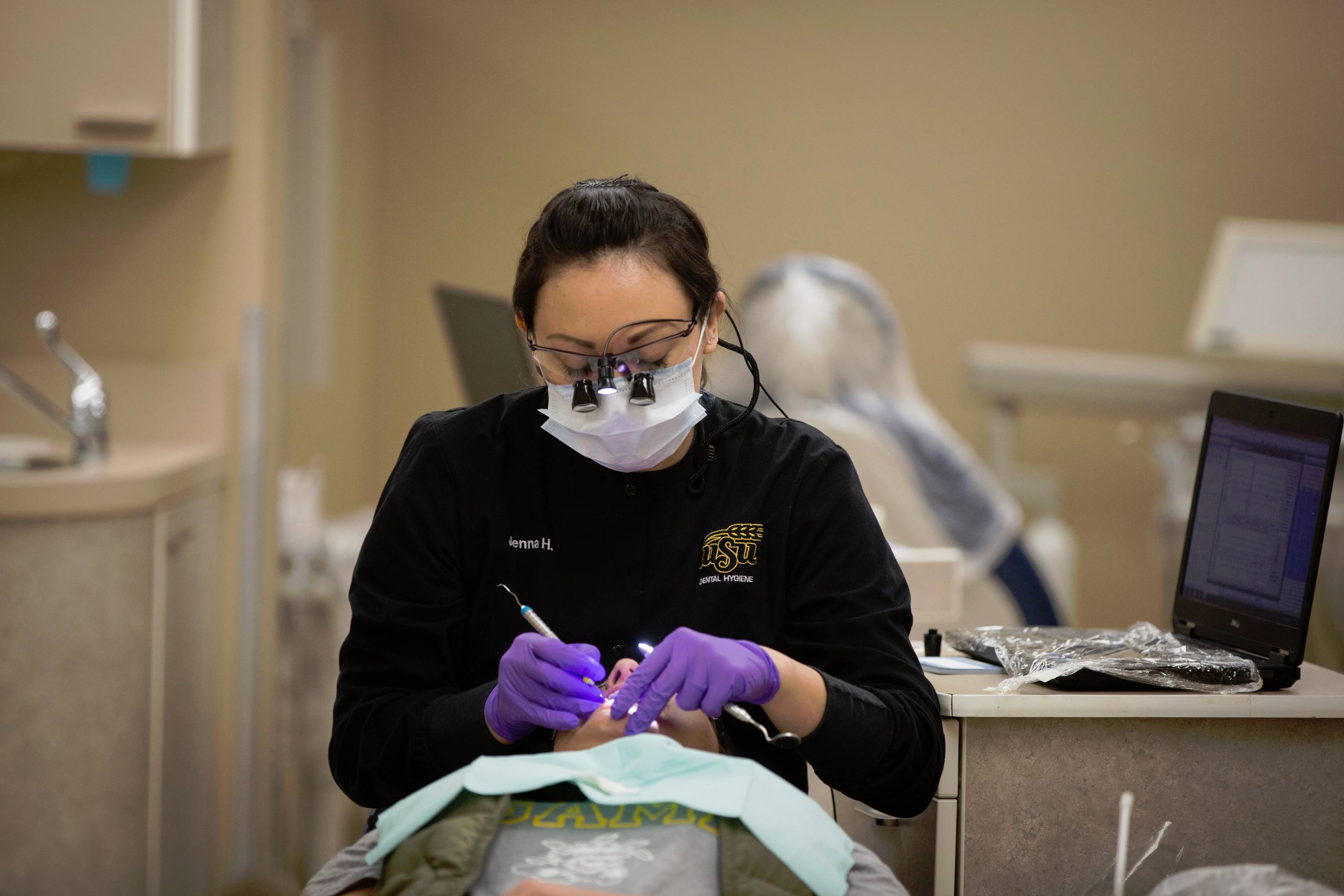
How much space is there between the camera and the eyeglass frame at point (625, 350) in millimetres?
1232

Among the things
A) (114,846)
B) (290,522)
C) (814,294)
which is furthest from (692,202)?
(114,846)

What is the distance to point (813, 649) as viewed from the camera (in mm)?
1287

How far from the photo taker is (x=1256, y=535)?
4.36 ft

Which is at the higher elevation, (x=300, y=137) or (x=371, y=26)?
(x=371, y=26)

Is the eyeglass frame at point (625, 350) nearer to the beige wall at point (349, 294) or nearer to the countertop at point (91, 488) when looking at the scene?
the countertop at point (91, 488)

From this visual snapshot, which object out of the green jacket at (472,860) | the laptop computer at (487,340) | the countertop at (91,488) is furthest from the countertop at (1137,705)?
the countertop at (91,488)

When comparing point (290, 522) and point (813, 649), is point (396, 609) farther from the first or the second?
point (290, 522)

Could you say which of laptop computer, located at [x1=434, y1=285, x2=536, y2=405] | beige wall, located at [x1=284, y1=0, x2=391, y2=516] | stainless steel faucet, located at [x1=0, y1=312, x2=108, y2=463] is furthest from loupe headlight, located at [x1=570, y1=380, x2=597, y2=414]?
beige wall, located at [x1=284, y1=0, x2=391, y2=516]

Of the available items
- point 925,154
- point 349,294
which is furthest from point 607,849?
point 925,154

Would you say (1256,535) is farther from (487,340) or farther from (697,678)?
(487,340)

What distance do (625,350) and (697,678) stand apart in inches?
13.0

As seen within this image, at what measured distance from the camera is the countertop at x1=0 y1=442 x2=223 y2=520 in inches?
88.8

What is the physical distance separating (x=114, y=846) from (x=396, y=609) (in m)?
1.47

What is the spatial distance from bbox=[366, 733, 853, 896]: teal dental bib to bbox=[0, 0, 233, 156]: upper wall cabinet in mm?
1878
